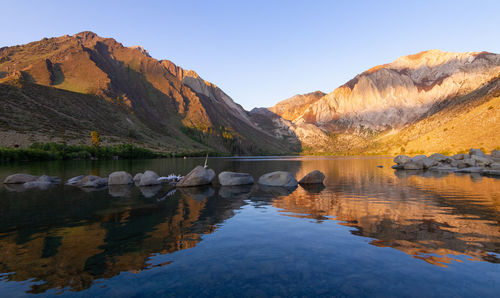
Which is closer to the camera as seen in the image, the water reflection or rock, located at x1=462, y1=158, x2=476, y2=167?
the water reflection

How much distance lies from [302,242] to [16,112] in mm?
149674

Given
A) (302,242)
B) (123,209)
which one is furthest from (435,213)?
(123,209)

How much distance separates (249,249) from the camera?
9531 mm

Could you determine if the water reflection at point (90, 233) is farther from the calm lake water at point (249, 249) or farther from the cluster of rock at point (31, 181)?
the cluster of rock at point (31, 181)

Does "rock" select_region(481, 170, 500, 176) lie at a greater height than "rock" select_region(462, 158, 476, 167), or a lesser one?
lesser

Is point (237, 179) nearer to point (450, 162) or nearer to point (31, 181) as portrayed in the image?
point (31, 181)

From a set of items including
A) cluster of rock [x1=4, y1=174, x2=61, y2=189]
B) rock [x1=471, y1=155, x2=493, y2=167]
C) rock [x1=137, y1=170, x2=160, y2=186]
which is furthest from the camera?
rock [x1=471, y1=155, x2=493, y2=167]

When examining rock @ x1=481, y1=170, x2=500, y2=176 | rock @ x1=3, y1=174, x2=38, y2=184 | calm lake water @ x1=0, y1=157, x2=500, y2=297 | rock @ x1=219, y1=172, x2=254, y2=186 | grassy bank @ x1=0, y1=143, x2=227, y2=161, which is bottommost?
rock @ x1=481, y1=170, x2=500, y2=176

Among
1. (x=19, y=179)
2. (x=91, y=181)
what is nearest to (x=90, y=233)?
(x=91, y=181)

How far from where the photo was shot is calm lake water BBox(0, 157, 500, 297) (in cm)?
663

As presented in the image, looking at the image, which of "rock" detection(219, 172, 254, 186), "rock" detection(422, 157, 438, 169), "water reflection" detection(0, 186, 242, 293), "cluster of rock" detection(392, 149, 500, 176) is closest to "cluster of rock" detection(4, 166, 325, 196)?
"rock" detection(219, 172, 254, 186)

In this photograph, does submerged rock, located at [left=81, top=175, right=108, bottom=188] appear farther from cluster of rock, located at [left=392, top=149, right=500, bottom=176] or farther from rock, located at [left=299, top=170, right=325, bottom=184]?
cluster of rock, located at [left=392, top=149, right=500, bottom=176]

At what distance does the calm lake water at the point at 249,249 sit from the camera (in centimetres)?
663

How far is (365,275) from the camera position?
723 cm
